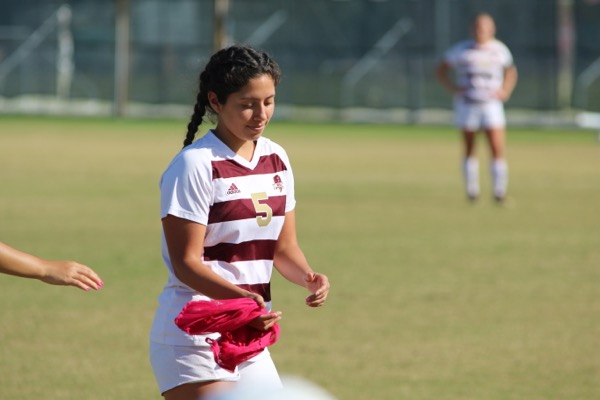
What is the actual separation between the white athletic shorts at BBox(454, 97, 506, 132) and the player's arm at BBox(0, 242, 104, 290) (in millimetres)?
13792

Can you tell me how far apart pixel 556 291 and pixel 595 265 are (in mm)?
1522

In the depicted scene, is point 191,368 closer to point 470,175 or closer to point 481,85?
point 470,175

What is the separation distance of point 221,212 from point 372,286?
238 inches

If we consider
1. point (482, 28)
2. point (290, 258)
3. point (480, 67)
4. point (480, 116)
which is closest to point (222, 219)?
point (290, 258)

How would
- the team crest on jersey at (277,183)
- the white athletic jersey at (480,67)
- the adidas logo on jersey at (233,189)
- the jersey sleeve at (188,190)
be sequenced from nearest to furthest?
the jersey sleeve at (188,190)
the adidas logo on jersey at (233,189)
the team crest on jersey at (277,183)
the white athletic jersey at (480,67)

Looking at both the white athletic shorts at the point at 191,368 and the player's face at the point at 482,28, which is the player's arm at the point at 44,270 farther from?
the player's face at the point at 482,28

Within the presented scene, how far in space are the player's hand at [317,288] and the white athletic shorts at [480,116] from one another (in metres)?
13.3

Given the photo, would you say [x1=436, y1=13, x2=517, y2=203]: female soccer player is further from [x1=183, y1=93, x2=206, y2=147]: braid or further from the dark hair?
the dark hair

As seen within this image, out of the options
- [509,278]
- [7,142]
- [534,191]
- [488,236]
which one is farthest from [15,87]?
[509,278]

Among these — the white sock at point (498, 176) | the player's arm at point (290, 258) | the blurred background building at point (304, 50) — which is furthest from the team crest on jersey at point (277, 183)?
the blurred background building at point (304, 50)

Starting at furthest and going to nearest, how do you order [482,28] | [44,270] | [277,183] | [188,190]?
[482,28], [277,183], [188,190], [44,270]

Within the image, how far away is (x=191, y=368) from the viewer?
488 cm

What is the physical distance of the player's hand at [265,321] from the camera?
15.4 ft

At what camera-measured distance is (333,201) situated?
58.3ft
